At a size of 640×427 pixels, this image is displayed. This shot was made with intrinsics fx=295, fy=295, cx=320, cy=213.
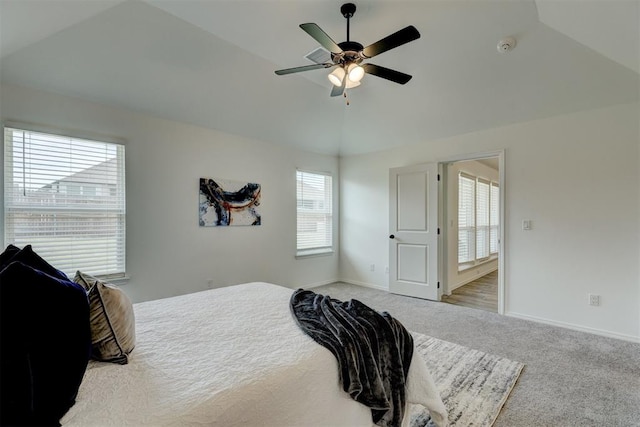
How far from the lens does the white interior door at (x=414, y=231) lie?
4.37 meters

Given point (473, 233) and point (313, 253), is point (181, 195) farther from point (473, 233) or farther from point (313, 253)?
point (473, 233)

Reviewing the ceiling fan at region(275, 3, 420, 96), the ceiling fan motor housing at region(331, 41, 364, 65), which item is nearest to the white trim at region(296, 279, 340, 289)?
the ceiling fan at region(275, 3, 420, 96)

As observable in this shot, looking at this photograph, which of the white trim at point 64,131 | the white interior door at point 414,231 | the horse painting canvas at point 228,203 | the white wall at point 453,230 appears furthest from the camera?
the white wall at point 453,230

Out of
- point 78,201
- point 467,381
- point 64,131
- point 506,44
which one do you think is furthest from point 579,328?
point 64,131

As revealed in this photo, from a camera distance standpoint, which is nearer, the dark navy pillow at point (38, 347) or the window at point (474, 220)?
the dark navy pillow at point (38, 347)

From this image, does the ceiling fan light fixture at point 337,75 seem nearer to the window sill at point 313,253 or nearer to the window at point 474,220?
the window sill at point 313,253

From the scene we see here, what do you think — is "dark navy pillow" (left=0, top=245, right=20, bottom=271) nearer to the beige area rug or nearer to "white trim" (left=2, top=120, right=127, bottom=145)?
"white trim" (left=2, top=120, right=127, bottom=145)

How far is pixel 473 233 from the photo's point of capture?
5.84 metres

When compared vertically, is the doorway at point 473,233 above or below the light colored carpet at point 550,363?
above

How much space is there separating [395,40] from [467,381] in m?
2.50

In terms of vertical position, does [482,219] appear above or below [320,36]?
below

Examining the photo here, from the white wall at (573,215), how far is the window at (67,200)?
14.4 ft

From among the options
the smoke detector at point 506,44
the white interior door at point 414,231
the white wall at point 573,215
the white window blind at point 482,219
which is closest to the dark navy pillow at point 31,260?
the smoke detector at point 506,44

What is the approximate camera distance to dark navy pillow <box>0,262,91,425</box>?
821 mm
